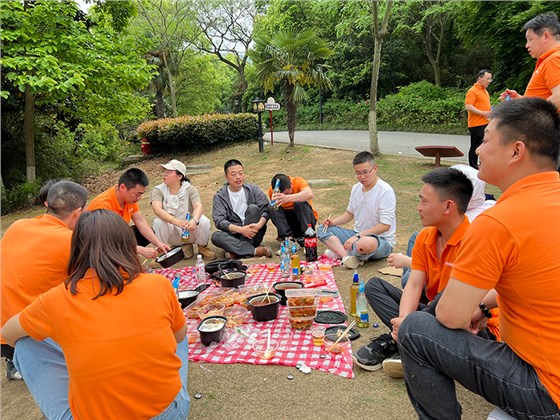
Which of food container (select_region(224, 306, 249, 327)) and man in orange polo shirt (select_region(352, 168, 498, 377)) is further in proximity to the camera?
food container (select_region(224, 306, 249, 327))

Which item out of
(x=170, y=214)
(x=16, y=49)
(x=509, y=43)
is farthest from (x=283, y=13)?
(x=170, y=214)

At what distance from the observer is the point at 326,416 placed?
240cm

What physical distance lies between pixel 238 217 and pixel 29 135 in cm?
947

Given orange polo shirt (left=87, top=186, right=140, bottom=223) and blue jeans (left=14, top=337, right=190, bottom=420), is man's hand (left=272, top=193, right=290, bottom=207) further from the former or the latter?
blue jeans (left=14, top=337, right=190, bottom=420)

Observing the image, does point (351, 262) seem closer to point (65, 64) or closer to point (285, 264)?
point (285, 264)

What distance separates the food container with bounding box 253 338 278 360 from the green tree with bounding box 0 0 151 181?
8.35 meters

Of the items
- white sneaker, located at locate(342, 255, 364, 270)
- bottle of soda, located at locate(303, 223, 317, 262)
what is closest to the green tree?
bottle of soda, located at locate(303, 223, 317, 262)

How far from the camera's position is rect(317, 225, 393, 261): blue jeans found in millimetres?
4656

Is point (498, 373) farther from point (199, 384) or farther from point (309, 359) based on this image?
point (199, 384)

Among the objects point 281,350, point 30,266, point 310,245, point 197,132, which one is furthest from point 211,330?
point 197,132

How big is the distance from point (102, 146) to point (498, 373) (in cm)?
1943

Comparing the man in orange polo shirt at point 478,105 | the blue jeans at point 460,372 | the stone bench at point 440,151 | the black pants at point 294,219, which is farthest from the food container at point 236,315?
the stone bench at point 440,151

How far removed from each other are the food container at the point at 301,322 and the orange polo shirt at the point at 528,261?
181cm

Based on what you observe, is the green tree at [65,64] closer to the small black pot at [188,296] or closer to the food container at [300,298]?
the small black pot at [188,296]
